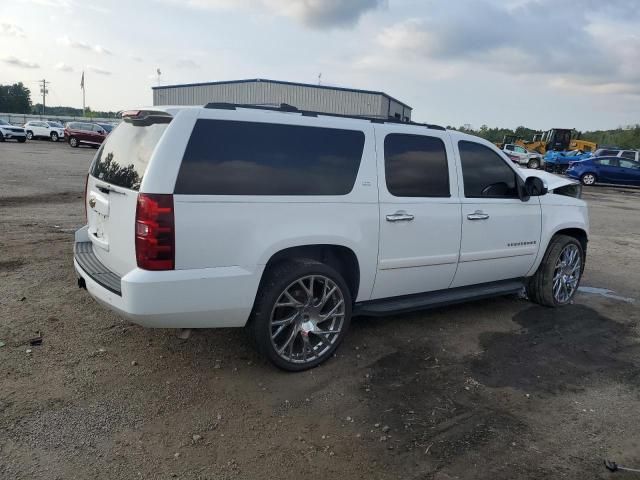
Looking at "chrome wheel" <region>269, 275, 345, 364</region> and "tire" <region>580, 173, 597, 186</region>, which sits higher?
"tire" <region>580, 173, 597, 186</region>

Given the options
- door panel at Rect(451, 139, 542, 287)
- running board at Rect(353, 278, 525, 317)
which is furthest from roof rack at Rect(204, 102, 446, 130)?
running board at Rect(353, 278, 525, 317)

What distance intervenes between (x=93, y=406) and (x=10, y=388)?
2.07 ft

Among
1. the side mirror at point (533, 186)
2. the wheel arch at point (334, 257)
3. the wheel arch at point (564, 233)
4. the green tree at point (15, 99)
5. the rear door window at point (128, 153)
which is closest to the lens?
the rear door window at point (128, 153)

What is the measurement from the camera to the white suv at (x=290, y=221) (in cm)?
326

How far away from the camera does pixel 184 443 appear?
9.78ft

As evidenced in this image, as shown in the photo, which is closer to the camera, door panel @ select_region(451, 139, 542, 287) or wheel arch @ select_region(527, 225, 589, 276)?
door panel @ select_region(451, 139, 542, 287)

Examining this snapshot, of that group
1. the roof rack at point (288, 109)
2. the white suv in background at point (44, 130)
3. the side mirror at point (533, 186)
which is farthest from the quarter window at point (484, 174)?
the white suv in background at point (44, 130)

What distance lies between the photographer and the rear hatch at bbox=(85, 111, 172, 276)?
3334 mm

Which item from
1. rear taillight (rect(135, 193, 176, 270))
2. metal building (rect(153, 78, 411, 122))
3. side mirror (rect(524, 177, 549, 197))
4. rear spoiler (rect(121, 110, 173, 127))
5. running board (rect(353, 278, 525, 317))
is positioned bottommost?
running board (rect(353, 278, 525, 317))

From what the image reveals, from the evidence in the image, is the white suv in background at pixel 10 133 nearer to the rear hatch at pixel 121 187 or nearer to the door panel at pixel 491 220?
the rear hatch at pixel 121 187

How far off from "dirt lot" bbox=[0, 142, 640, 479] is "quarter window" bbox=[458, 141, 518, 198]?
4.32 feet

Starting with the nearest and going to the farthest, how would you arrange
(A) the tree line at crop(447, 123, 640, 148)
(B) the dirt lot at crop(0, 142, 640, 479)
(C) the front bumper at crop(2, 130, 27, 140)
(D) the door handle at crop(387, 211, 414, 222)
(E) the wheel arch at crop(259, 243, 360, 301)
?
(B) the dirt lot at crop(0, 142, 640, 479) < (E) the wheel arch at crop(259, 243, 360, 301) < (D) the door handle at crop(387, 211, 414, 222) < (C) the front bumper at crop(2, 130, 27, 140) < (A) the tree line at crop(447, 123, 640, 148)

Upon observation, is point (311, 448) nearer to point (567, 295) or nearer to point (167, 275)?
point (167, 275)

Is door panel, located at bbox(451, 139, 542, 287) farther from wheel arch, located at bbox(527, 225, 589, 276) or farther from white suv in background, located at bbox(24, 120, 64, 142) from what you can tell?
white suv in background, located at bbox(24, 120, 64, 142)
